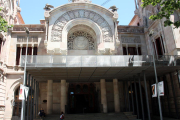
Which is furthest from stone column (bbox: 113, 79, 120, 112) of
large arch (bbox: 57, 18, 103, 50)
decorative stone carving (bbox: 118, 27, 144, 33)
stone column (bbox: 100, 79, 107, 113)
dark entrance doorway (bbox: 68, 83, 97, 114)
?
decorative stone carving (bbox: 118, 27, 144, 33)

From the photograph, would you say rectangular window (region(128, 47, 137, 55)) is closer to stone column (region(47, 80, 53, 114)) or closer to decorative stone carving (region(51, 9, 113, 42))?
decorative stone carving (region(51, 9, 113, 42))

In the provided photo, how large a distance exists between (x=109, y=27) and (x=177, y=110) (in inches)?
543

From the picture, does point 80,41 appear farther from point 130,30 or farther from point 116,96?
point 116,96

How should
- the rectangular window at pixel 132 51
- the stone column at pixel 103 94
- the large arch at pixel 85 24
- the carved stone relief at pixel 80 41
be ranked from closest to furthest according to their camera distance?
the stone column at pixel 103 94
the large arch at pixel 85 24
the carved stone relief at pixel 80 41
the rectangular window at pixel 132 51

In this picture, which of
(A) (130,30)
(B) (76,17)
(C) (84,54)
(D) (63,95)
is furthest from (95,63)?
(A) (130,30)

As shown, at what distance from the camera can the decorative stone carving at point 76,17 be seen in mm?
24347

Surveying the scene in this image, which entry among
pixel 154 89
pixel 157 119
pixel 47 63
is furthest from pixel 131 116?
pixel 47 63

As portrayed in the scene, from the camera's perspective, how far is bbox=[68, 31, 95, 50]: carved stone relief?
26.4 metres

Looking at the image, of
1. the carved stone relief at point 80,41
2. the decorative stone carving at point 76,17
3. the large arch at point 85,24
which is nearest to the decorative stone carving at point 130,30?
the decorative stone carving at point 76,17

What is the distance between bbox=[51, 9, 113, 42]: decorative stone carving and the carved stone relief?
2639mm

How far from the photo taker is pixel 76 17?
25.3 meters

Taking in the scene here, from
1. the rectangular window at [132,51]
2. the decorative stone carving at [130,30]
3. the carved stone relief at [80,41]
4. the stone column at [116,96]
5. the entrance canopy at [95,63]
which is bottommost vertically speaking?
the stone column at [116,96]

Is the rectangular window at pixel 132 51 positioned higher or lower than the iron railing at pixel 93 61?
higher

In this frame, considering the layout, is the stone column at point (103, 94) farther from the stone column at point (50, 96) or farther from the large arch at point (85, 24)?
the stone column at point (50, 96)
